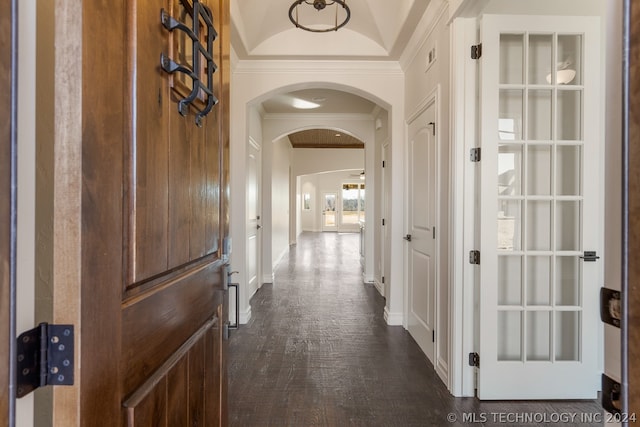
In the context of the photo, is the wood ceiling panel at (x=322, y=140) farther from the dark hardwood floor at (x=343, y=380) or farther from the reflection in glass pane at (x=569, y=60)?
the reflection in glass pane at (x=569, y=60)

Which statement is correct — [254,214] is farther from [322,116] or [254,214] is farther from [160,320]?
[160,320]

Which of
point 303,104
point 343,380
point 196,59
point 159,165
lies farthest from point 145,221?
point 303,104

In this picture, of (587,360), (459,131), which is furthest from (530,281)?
(459,131)

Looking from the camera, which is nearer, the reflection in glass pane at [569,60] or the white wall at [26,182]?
the white wall at [26,182]

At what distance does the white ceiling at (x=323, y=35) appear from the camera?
3066 mm

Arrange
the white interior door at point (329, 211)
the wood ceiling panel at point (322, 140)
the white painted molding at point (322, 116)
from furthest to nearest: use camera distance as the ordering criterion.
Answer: the white interior door at point (329, 211) < the wood ceiling panel at point (322, 140) < the white painted molding at point (322, 116)

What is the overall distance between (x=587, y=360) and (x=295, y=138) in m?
8.08

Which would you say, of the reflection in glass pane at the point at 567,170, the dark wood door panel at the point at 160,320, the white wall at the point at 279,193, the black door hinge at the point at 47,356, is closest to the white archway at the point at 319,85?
the reflection in glass pane at the point at 567,170

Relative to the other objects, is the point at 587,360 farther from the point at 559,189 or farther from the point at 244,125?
the point at 244,125

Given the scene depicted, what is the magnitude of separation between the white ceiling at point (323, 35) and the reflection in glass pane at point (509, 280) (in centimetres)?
203

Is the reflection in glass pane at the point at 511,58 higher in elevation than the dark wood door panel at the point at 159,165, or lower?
higher

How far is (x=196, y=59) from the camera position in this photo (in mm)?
908

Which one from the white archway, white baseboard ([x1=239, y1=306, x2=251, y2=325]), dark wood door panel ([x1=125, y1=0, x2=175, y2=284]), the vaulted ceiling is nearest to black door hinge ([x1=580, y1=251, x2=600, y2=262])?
the white archway

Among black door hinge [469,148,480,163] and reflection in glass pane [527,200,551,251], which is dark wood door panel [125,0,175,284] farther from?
reflection in glass pane [527,200,551,251]
